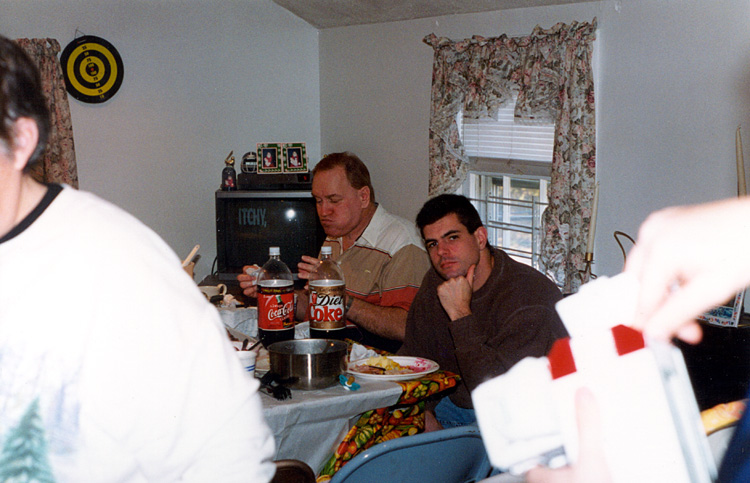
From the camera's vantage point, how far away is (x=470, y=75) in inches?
128

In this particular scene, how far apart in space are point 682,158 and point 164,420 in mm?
2287

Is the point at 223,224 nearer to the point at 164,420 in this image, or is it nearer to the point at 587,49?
the point at 587,49

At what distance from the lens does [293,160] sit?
377 centimetres

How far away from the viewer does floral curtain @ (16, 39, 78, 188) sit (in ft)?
11.6

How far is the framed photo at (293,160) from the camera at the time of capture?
3.76 metres

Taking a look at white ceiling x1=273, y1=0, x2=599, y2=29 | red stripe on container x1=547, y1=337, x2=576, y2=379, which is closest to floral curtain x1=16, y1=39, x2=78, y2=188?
white ceiling x1=273, y1=0, x2=599, y2=29

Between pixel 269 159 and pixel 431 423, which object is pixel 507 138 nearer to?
pixel 269 159

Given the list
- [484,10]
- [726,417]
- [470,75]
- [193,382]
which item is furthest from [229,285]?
[726,417]

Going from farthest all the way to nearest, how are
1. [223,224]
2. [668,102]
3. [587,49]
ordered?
[223,224], [587,49], [668,102]

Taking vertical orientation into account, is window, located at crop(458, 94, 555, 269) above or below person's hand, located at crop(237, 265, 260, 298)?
above

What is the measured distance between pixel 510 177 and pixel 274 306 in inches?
76.7

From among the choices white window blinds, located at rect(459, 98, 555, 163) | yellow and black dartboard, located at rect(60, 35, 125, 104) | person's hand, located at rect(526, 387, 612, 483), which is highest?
yellow and black dartboard, located at rect(60, 35, 125, 104)

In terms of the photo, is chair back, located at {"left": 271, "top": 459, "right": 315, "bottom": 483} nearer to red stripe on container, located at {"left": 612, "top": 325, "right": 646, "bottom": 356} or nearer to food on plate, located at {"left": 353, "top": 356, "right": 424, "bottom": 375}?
food on plate, located at {"left": 353, "top": 356, "right": 424, "bottom": 375}

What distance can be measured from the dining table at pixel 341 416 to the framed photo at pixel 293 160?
7.24 ft
